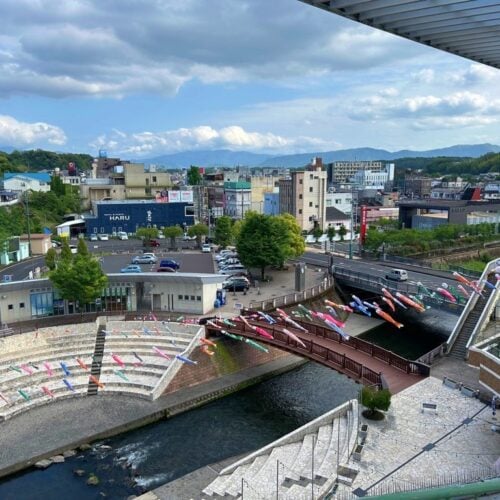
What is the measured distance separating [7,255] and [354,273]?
36.8 meters

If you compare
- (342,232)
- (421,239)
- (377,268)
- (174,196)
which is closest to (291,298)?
(377,268)

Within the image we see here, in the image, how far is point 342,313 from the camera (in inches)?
1660

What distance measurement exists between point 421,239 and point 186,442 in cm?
4875

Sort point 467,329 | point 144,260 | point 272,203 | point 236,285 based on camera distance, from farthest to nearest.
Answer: point 272,203 < point 144,260 < point 236,285 < point 467,329

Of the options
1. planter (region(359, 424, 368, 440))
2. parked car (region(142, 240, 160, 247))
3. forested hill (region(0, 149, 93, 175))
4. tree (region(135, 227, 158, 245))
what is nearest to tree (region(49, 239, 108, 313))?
planter (region(359, 424, 368, 440))

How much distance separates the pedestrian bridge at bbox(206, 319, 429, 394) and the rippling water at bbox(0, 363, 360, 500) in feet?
9.96

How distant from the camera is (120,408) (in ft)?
81.7

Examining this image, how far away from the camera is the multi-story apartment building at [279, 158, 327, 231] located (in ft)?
253

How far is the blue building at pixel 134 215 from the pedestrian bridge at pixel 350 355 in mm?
50433

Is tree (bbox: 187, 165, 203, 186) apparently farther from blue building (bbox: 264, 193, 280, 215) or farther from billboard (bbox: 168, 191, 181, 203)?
billboard (bbox: 168, 191, 181, 203)

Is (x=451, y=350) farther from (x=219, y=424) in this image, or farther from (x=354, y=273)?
(x=354, y=273)

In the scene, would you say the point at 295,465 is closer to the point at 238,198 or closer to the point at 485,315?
the point at 485,315

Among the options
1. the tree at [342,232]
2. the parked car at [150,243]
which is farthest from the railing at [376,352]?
the tree at [342,232]

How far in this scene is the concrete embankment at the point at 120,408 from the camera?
70.5ft
